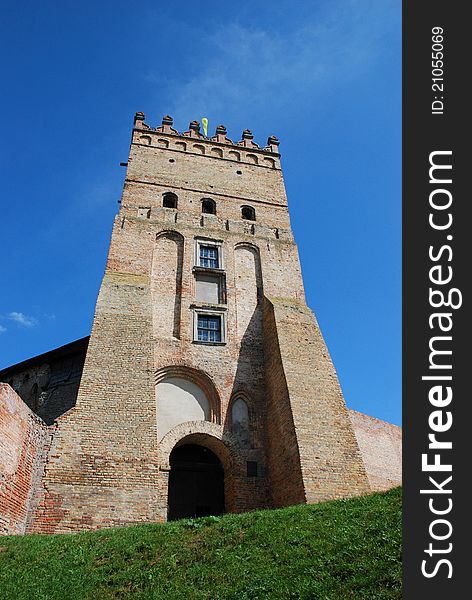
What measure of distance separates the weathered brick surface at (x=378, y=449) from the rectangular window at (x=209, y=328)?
965 centimetres

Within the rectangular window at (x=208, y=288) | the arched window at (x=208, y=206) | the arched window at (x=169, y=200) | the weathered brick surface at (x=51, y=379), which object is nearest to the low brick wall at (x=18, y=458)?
the weathered brick surface at (x=51, y=379)

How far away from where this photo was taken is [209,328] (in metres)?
17.4

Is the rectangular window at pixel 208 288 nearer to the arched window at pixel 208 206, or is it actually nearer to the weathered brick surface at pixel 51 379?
the arched window at pixel 208 206

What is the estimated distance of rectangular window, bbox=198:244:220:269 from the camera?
752 inches

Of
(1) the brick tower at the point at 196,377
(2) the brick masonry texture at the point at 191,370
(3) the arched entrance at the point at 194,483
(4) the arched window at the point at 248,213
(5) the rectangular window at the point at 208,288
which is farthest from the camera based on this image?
Result: (4) the arched window at the point at 248,213

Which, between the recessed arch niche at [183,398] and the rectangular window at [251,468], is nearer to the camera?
the rectangular window at [251,468]

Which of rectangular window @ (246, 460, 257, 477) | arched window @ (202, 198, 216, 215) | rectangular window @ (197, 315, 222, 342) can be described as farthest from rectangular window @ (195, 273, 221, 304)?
rectangular window @ (246, 460, 257, 477)

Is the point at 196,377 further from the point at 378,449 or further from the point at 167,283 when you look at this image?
the point at 378,449

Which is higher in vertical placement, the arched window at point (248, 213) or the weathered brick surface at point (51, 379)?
the arched window at point (248, 213)

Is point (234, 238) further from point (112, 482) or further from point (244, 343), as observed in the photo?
point (112, 482)

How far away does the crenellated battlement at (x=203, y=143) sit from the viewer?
2370cm

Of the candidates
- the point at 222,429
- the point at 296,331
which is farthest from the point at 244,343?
the point at 222,429

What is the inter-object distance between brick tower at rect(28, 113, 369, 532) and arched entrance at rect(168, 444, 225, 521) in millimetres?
42

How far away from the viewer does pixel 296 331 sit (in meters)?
16.6
